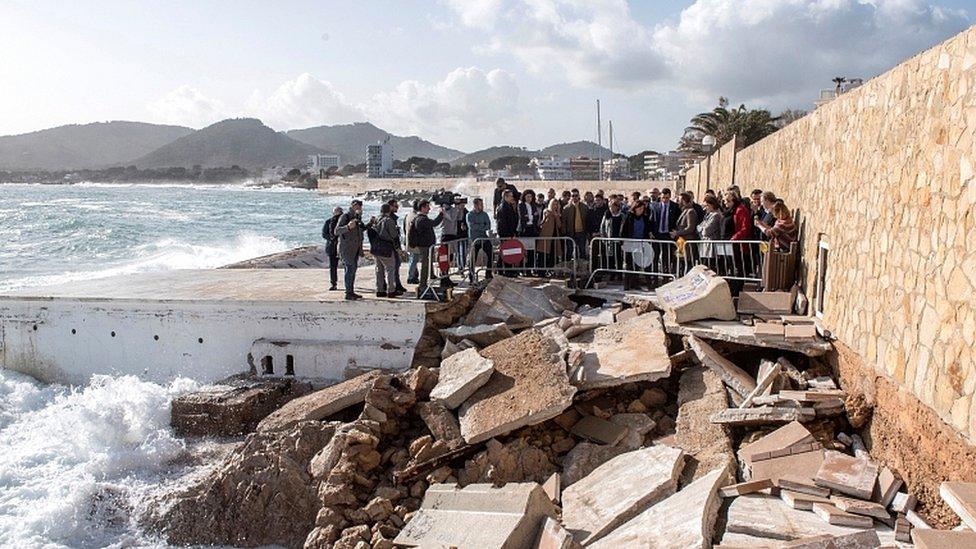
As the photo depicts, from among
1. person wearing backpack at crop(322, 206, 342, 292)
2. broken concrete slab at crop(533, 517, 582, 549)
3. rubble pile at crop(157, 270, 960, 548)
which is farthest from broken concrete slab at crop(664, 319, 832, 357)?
person wearing backpack at crop(322, 206, 342, 292)

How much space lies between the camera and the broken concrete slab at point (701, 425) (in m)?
6.58

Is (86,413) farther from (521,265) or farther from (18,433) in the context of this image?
(521,265)

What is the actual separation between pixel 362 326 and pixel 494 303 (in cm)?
195

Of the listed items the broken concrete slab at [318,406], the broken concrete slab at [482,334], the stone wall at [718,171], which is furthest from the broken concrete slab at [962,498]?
the stone wall at [718,171]

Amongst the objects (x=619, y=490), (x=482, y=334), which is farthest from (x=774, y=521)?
(x=482, y=334)

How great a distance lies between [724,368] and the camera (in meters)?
7.87

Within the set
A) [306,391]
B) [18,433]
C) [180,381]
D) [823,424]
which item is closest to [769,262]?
[823,424]

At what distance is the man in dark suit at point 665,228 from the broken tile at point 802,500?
5.57m

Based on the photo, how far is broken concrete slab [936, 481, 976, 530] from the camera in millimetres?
4324

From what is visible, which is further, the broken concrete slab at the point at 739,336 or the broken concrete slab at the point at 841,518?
the broken concrete slab at the point at 739,336

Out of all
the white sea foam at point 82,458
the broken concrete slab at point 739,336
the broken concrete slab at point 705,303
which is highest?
the broken concrete slab at point 705,303

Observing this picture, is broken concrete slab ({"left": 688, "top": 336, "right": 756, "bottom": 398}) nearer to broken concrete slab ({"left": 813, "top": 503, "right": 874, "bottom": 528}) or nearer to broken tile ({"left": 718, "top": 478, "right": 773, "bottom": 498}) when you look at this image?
broken tile ({"left": 718, "top": 478, "right": 773, "bottom": 498})

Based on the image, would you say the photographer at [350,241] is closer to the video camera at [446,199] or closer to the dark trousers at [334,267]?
the dark trousers at [334,267]

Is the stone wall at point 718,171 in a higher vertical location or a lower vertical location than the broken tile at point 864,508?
higher
